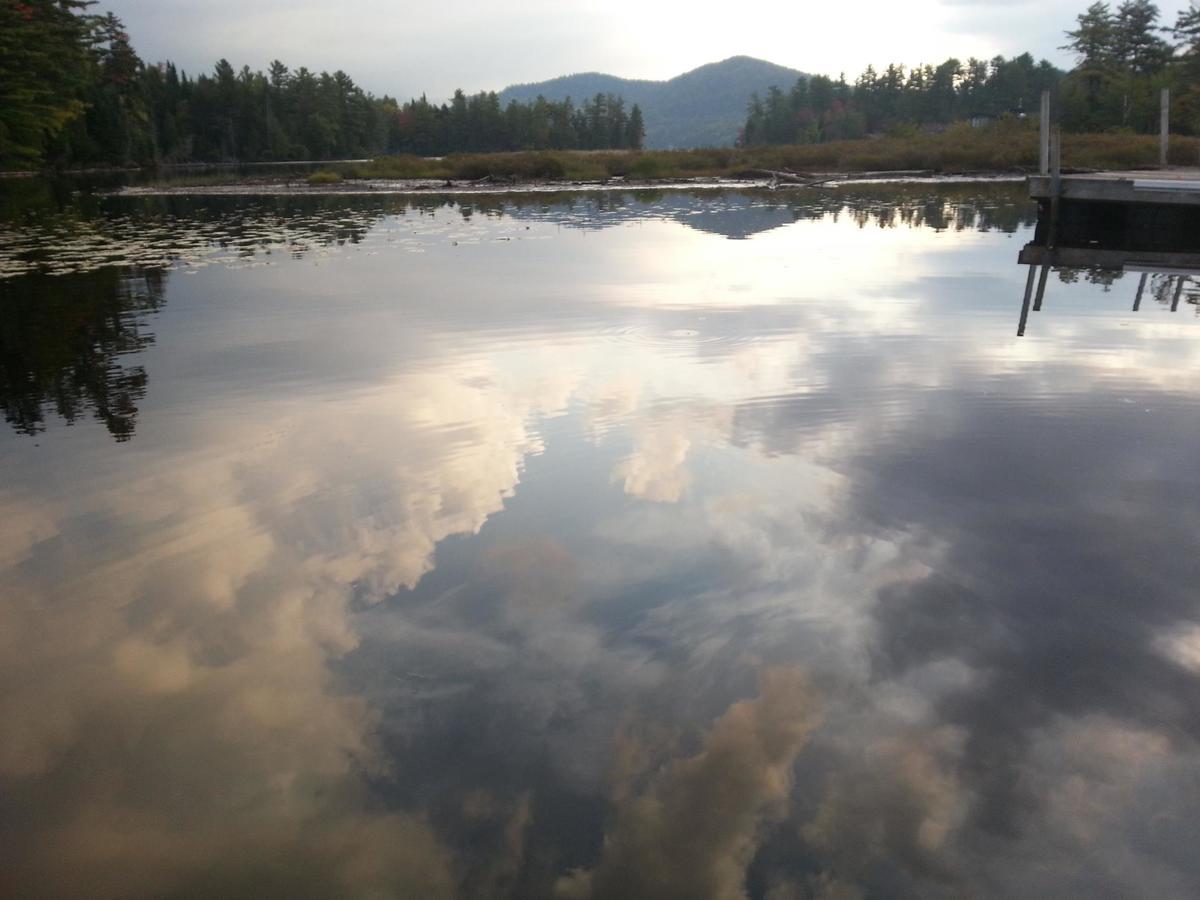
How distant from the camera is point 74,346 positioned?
441 inches

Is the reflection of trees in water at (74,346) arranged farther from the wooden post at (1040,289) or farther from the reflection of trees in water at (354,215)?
the wooden post at (1040,289)

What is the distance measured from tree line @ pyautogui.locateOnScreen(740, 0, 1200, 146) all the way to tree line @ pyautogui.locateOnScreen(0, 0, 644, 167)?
107 ft

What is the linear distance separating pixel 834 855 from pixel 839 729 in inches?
28.6

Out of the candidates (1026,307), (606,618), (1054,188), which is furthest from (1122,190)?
(606,618)

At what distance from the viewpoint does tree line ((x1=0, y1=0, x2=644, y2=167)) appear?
6259cm

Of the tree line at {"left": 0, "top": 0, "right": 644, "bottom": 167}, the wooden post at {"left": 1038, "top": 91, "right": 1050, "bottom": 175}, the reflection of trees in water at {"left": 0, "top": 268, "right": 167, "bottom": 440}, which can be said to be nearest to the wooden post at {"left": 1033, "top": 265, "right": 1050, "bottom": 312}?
the wooden post at {"left": 1038, "top": 91, "right": 1050, "bottom": 175}

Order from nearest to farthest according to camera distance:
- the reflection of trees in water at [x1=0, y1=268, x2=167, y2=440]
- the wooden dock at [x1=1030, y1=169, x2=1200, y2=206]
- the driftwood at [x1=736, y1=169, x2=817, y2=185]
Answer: the reflection of trees in water at [x1=0, y1=268, x2=167, y2=440]
the wooden dock at [x1=1030, y1=169, x2=1200, y2=206]
the driftwood at [x1=736, y1=169, x2=817, y2=185]

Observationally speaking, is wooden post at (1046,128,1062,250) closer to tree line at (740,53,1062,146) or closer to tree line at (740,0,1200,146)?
tree line at (740,0,1200,146)

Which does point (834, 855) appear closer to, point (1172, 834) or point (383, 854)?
point (1172, 834)

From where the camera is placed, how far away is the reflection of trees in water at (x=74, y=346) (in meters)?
8.64

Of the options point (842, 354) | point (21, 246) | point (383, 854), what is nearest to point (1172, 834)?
point (383, 854)

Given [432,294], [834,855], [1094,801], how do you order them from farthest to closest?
1. [432,294]
2. [1094,801]
3. [834,855]

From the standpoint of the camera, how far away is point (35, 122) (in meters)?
62.2

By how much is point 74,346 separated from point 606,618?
972 cm
